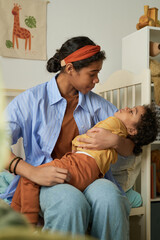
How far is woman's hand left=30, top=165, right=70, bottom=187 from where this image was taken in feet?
3.40

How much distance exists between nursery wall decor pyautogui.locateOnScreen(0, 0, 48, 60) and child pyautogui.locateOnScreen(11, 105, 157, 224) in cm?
94

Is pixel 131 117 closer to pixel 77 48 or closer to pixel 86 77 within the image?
pixel 86 77

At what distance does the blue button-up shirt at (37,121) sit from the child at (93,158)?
10cm

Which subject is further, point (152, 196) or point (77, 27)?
point (77, 27)

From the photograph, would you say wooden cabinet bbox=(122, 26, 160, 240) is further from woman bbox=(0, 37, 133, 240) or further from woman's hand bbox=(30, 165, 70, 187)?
woman's hand bbox=(30, 165, 70, 187)

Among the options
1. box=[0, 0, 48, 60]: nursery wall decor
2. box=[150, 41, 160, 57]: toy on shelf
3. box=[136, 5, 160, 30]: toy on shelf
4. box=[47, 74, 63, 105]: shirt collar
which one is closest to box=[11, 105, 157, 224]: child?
box=[47, 74, 63, 105]: shirt collar

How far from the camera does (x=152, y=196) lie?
5.85 ft

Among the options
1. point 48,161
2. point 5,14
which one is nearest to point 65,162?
point 48,161

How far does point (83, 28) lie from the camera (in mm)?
2182

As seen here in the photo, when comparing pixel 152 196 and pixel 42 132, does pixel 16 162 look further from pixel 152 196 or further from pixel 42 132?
pixel 152 196

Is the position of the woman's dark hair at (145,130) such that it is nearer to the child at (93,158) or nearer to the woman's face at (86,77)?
the child at (93,158)

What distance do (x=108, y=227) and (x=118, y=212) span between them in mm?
61

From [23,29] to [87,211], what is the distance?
1498 millimetres

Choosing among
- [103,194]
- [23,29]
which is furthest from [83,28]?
[103,194]
